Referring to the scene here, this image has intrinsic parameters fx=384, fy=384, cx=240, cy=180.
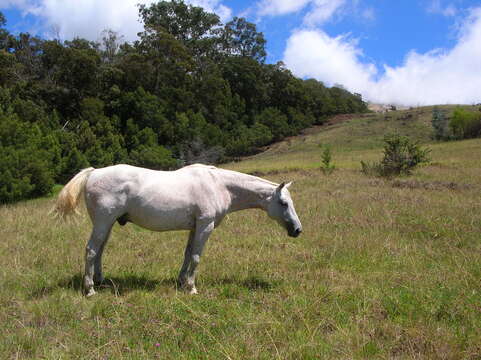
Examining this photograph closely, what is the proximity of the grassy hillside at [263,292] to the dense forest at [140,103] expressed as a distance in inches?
450

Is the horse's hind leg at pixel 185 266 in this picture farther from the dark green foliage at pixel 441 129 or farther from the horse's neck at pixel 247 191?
the dark green foliage at pixel 441 129

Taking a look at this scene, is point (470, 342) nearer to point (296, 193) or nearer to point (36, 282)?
point (36, 282)

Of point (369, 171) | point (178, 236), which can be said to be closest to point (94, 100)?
point (369, 171)

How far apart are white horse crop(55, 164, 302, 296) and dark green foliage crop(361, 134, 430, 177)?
14.2m

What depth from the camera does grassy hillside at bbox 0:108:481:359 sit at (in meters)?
3.72

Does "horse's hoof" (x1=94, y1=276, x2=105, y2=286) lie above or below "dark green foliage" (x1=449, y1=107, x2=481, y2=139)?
below

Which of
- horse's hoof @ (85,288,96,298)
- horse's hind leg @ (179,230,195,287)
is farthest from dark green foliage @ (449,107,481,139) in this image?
horse's hoof @ (85,288,96,298)

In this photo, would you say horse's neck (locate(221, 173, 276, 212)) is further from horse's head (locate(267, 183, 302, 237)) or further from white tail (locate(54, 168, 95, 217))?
white tail (locate(54, 168, 95, 217))

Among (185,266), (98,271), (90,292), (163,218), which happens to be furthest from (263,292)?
(98,271)

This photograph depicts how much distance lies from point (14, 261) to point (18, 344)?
2912 mm

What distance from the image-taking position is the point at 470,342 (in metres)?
3.68

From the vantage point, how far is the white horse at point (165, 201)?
16.5ft

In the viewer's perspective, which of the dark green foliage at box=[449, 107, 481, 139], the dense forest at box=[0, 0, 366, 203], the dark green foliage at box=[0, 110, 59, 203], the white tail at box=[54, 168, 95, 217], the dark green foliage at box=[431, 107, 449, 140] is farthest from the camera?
the dark green foliage at box=[431, 107, 449, 140]

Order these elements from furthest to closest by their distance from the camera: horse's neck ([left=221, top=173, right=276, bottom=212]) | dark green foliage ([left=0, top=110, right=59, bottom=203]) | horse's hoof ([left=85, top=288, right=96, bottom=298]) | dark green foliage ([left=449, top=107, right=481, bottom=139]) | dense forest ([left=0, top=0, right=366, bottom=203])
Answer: dark green foliage ([left=449, top=107, right=481, bottom=139]), dense forest ([left=0, top=0, right=366, bottom=203]), dark green foliage ([left=0, top=110, right=59, bottom=203]), horse's neck ([left=221, top=173, right=276, bottom=212]), horse's hoof ([left=85, top=288, right=96, bottom=298])
